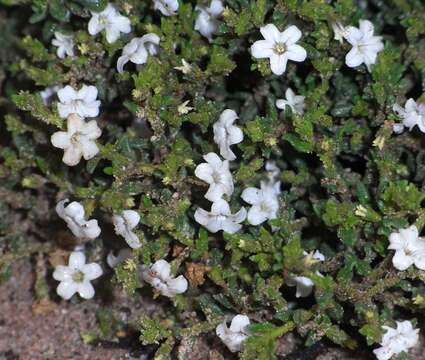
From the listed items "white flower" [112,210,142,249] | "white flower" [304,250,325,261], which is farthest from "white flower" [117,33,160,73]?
"white flower" [304,250,325,261]

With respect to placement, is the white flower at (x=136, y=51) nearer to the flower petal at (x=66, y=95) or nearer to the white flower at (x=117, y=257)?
the flower petal at (x=66, y=95)

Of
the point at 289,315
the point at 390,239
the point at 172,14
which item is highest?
the point at 172,14

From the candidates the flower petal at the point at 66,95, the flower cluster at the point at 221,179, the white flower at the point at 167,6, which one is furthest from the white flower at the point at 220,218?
the white flower at the point at 167,6

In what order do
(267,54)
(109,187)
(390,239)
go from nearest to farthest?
1. (390,239)
2. (267,54)
3. (109,187)

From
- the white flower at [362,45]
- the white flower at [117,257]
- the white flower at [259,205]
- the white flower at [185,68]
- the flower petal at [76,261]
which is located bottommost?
the flower petal at [76,261]

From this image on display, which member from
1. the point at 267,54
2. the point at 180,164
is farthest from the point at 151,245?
the point at 267,54

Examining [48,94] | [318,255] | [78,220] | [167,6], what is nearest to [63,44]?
[48,94]

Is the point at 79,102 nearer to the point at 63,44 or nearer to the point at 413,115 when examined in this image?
the point at 63,44

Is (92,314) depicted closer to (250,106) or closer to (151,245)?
(151,245)
